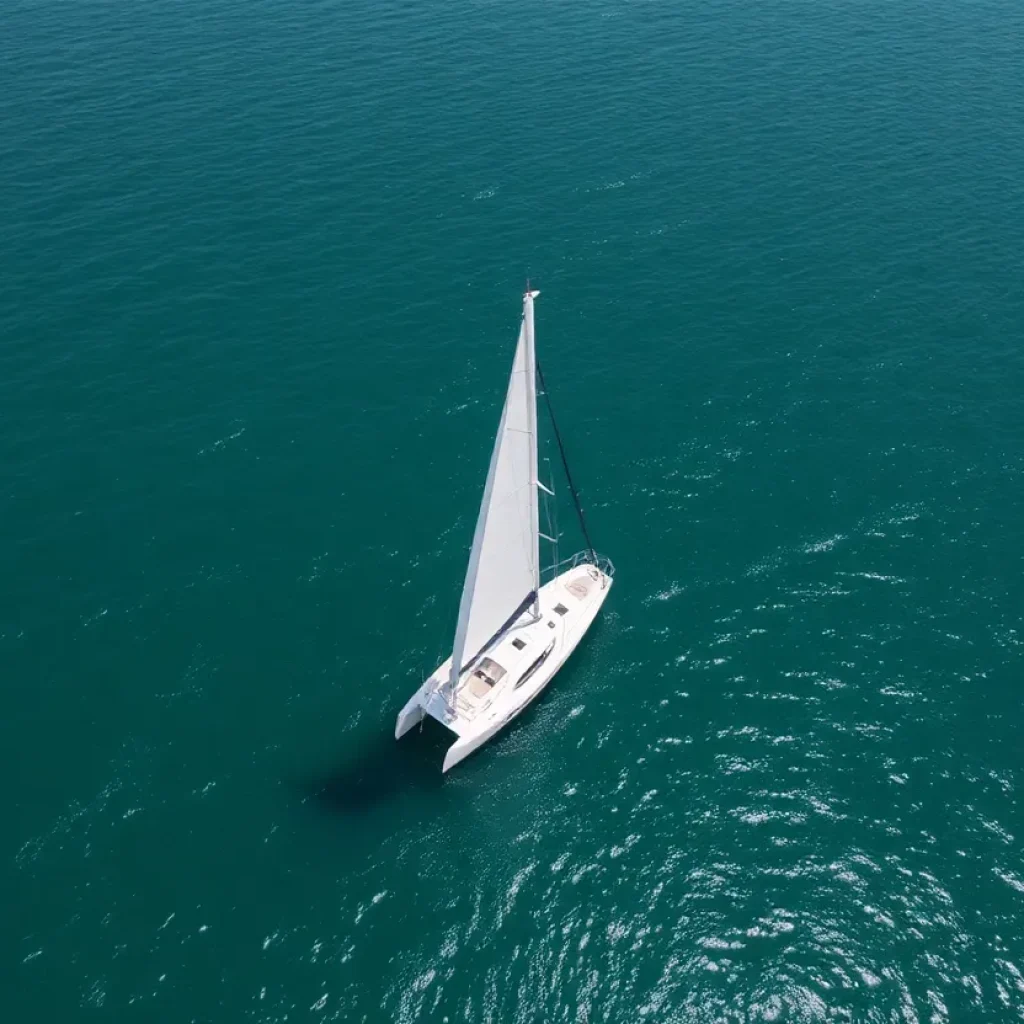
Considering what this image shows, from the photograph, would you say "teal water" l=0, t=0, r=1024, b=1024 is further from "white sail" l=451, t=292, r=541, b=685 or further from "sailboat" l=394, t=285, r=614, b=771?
Result: "white sail" l=451, t=292, r=541, b=685

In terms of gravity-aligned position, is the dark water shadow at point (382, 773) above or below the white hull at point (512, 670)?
below

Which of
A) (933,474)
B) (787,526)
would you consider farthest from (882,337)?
(787,526)

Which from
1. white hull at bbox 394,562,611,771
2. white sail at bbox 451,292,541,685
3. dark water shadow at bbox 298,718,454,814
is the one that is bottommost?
dark water shadow at bbox 298,718,454,814

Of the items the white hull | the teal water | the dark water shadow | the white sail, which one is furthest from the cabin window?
the dark water shadow

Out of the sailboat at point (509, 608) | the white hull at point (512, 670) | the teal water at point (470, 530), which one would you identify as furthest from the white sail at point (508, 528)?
the teal water at point (470, 530)

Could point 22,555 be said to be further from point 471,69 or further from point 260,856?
point 471,69

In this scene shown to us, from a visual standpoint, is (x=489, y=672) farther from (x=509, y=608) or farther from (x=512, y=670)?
(x=509, y=608)

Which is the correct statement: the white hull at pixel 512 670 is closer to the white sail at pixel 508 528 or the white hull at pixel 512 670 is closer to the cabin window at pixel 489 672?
the cabin window at pixel 489 672
